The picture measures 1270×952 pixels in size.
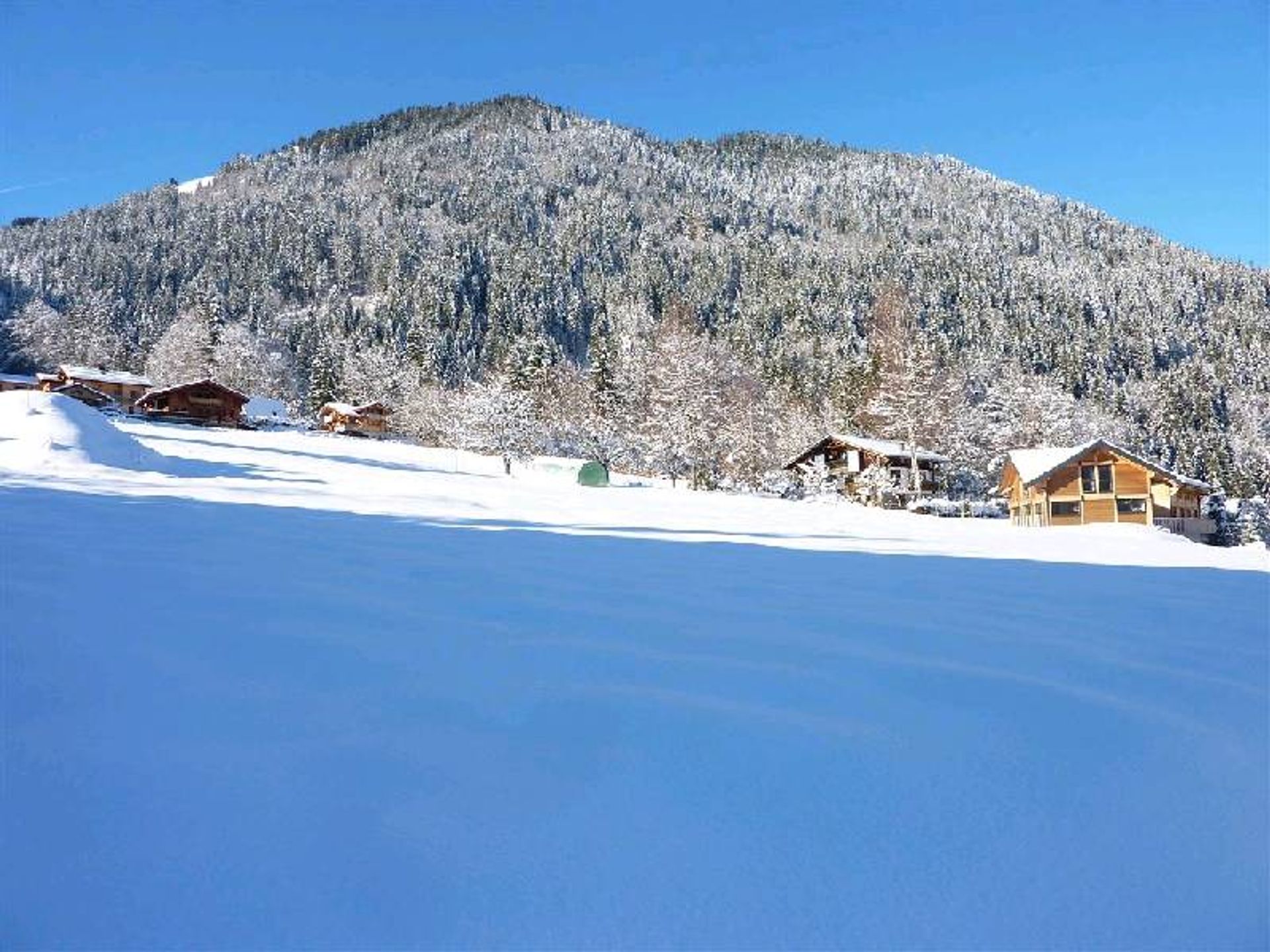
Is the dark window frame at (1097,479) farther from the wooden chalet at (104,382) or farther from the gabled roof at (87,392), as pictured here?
the wooden chalet at (104,382)

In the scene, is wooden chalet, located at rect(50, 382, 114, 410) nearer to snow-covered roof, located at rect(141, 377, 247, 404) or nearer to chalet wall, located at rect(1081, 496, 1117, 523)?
snow-covered roof, located at rect(141, 377, 247, 404)

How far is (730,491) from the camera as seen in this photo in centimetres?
4131

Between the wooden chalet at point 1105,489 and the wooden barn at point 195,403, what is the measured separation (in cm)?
5679

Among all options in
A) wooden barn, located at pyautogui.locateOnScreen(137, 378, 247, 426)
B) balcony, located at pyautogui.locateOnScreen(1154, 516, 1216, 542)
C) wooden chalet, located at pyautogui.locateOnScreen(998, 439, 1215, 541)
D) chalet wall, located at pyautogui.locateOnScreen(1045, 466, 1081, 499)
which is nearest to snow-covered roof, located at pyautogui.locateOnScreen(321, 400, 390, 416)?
wooden barn, located at pyautogui.locateOnScreen(137, 378, 247, 426)

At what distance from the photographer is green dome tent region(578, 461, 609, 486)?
127 ft

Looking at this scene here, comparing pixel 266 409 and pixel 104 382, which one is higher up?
pixel 104 382

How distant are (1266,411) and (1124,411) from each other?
1783cm

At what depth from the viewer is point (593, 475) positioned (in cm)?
3888

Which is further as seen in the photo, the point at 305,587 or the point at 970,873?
the point at 305,587

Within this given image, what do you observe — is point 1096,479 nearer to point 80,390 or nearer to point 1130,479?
point 1130,479

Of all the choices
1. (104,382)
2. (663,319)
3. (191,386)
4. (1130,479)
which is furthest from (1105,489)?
(104,382)

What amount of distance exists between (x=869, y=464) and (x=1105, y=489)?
13146 mm

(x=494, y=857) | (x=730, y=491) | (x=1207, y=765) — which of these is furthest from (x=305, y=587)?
(x=730, y=491)

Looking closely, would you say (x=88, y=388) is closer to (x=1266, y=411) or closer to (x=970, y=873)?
(x=970, y=873)
